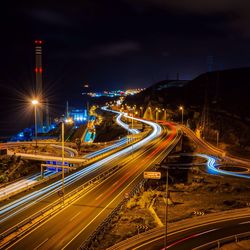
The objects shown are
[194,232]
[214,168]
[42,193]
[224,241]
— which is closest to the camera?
[224,241]

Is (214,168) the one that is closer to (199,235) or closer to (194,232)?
(194,232)

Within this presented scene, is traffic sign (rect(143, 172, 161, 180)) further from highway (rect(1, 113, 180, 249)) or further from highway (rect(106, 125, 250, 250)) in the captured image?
highway (rect(1, 113, 180, 249))

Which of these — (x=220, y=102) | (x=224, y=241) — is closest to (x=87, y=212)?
(x=224, y=241)

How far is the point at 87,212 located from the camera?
31812mm

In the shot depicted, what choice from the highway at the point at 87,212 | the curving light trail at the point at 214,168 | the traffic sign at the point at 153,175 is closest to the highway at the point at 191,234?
the highway at the point at 87,212

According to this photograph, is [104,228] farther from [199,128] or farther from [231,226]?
[199,128]

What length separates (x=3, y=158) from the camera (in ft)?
245

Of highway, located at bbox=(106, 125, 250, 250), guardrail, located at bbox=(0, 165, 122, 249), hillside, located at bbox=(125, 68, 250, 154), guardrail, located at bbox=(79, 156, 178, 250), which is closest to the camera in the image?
guardrail, located at bbox=(79, 156, 178, 250)

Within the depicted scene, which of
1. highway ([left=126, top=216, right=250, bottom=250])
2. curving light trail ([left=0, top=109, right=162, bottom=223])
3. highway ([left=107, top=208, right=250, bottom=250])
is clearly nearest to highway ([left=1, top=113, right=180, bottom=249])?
curving light trail ([left=0, top=109, right=162, bottom=223])

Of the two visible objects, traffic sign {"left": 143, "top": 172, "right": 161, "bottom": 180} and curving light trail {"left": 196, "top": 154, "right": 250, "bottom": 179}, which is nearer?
traffic sign {"left": 143, "top": 172, "right": 161, "bottom": 180}

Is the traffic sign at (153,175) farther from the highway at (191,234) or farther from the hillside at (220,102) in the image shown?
the hillside at (220,102)

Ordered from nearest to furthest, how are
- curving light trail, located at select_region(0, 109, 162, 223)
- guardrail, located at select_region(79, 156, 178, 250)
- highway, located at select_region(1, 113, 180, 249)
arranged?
guardrail, located at select_region(79, 156, 178, 250) → highway, located at select_region(1, 113, 180, 249) → curving light trail, located at select_region(0, 109, 162, 223)

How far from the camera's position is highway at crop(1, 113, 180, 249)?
25188 millimetres

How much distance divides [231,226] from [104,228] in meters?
14.3
